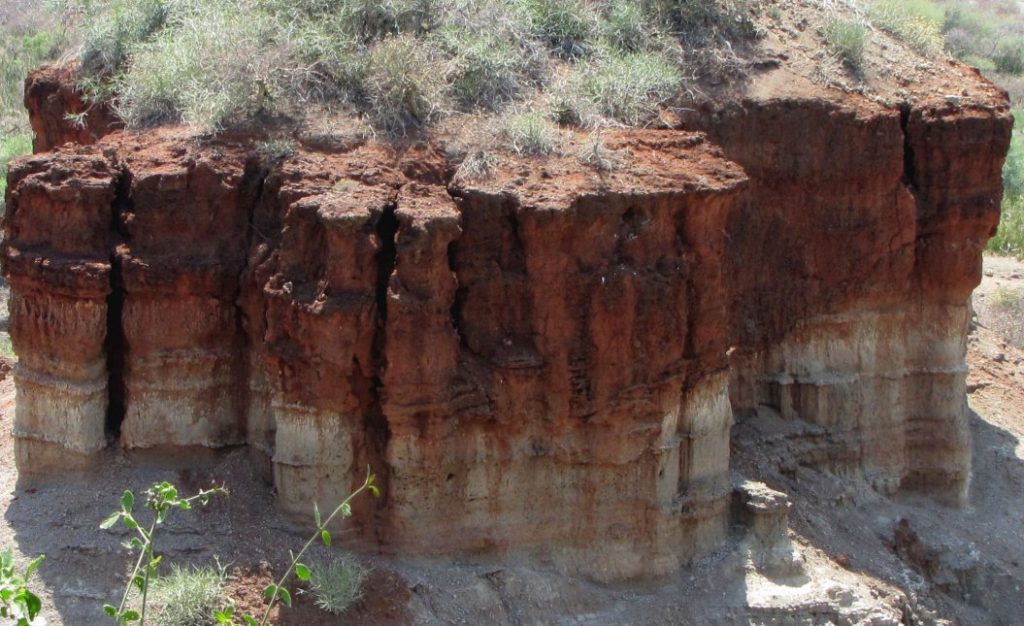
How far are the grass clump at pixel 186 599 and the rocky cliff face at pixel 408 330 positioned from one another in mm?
890

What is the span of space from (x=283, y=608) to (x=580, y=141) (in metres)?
3.59

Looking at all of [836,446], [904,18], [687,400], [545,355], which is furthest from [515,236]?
[904,18]

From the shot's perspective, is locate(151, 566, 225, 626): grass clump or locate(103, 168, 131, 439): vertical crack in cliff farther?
locate(103, 168, 131, 439): vertical crack in cliff

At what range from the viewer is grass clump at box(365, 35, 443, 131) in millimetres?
9945

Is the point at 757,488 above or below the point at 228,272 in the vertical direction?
below

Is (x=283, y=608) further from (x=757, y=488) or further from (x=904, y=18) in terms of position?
(x=904, y=18)

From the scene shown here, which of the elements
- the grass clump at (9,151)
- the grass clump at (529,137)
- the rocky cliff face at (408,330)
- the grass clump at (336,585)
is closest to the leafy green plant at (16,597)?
the grass clump at (336,585)

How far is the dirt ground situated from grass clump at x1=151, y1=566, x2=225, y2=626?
267 mm

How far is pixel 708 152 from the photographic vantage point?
1013cm

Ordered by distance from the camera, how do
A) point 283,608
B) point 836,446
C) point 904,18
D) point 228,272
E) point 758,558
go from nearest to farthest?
point 283,608 → point 228,272 → point 758,558 → point 836,446 → point 904,18

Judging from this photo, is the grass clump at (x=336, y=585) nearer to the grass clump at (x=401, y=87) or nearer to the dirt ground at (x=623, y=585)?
the dirt ground at (x=623, y=585)

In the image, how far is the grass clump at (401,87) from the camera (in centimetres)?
995

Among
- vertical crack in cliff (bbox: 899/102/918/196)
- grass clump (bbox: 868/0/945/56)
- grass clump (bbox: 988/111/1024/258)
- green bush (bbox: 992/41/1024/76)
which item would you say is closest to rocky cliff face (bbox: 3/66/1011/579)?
vertical crack in cliff (bbox: 899/102/918/196)

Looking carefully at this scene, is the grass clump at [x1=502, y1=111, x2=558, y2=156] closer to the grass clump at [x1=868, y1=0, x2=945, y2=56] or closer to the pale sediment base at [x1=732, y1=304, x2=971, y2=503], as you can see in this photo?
the pale sediment base at [x1=732, y1=304, x2=971, y2=503]
